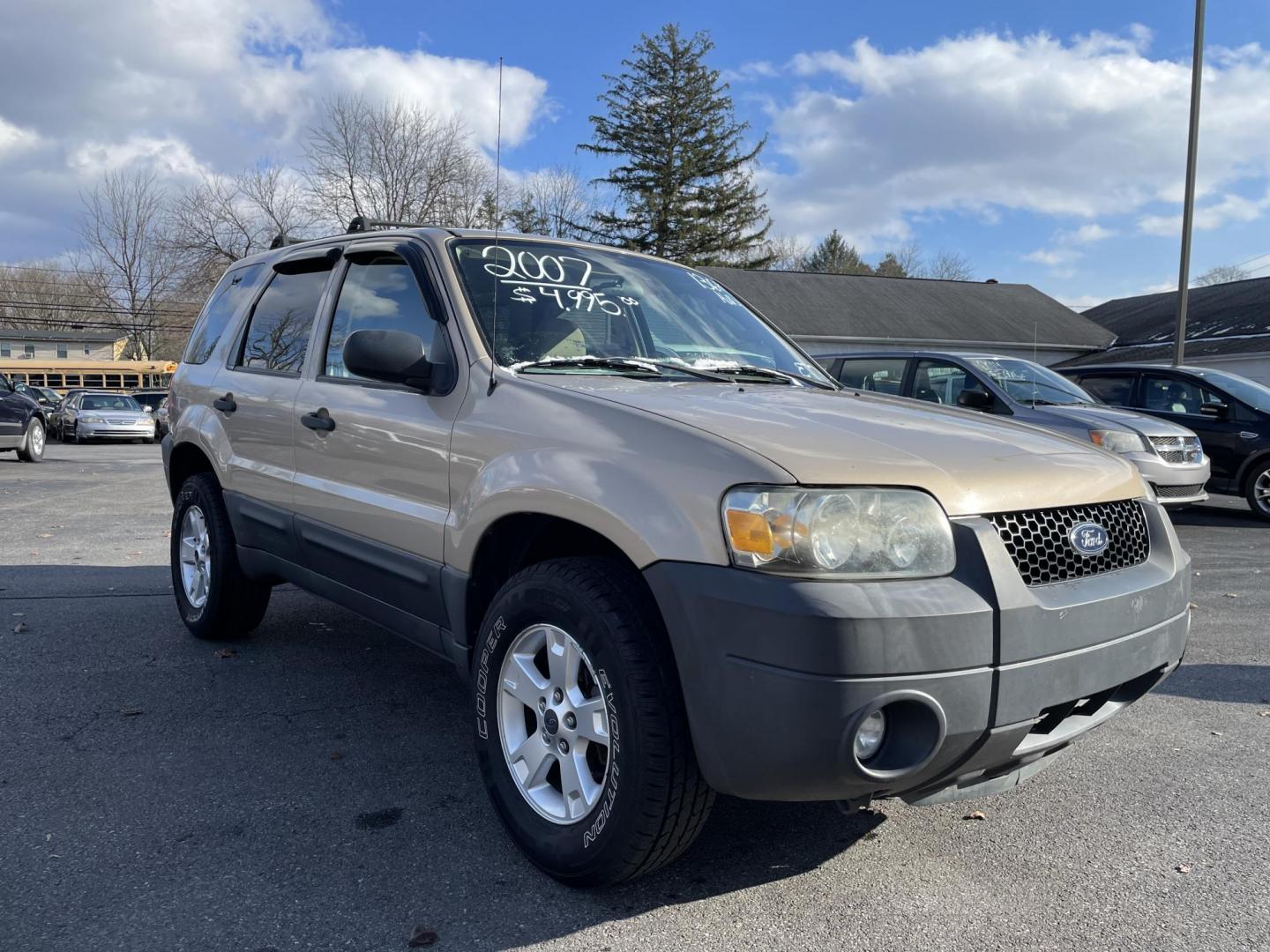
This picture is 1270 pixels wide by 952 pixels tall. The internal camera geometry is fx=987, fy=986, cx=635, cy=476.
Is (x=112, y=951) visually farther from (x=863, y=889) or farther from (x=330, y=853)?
(x=863, y=889)

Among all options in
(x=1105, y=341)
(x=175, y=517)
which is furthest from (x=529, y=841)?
(x=1105, y=341)

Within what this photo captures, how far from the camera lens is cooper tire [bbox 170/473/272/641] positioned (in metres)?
4.79

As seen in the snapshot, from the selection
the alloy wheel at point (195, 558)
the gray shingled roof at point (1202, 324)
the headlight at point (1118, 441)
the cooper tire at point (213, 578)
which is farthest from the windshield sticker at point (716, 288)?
the gray shingled roof at point (1202, 324)

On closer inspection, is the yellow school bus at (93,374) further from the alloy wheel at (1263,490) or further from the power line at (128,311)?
the alloy wheel at (1263,490)

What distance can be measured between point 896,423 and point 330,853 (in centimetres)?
205

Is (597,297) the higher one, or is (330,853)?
(597,297)

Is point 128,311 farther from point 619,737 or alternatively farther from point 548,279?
point 619,737

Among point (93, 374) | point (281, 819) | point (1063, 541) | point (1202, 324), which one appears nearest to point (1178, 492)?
point (1063, 541)

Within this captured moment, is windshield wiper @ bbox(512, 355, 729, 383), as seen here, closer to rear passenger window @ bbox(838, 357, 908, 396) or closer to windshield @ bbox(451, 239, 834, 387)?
windshield @ bbox(451, 239, 834, 387)

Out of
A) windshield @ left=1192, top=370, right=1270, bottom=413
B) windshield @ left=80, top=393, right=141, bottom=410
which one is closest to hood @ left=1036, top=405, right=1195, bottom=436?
windshield @ left=1192, top=370, right=1270, bottom=413

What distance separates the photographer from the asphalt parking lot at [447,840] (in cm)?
248

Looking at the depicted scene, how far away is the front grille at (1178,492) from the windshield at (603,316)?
6.27 metres

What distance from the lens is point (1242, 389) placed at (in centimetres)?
1134

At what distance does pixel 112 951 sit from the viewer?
2.35 m
